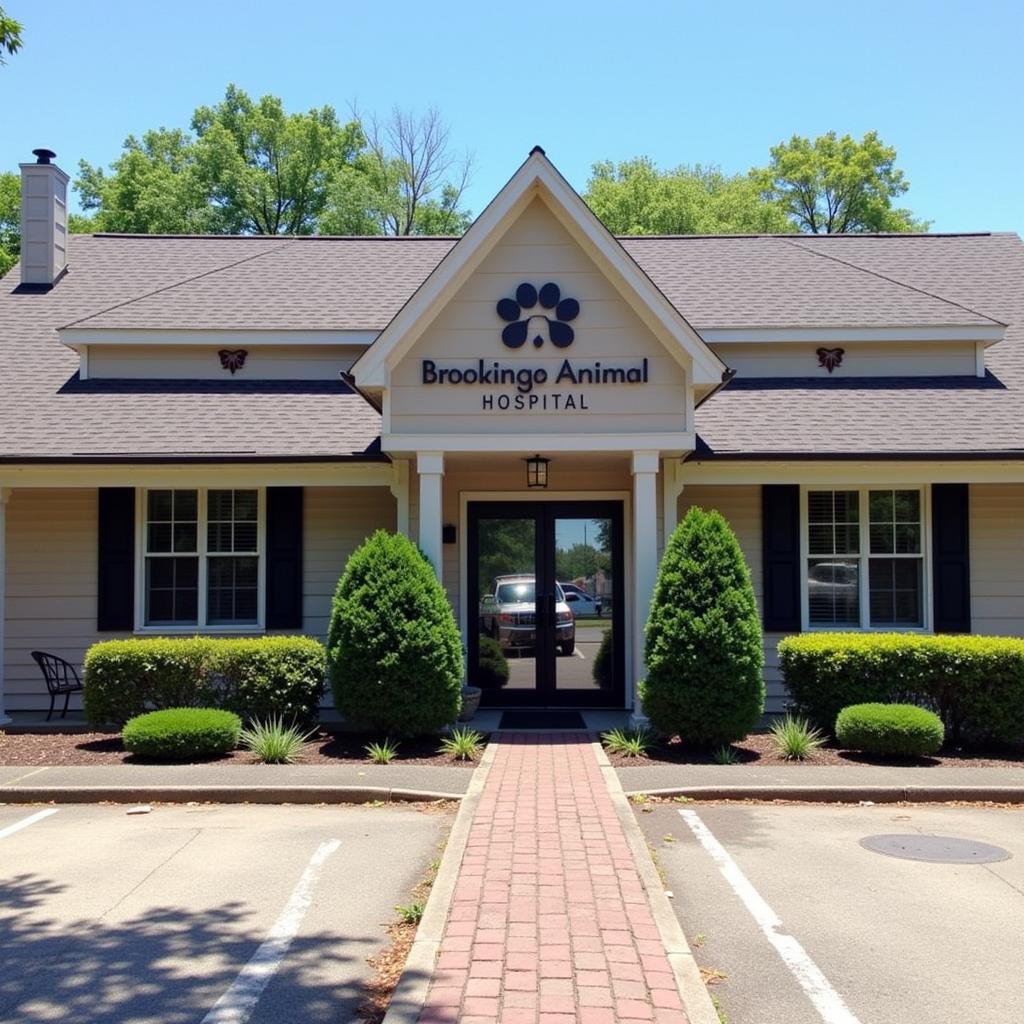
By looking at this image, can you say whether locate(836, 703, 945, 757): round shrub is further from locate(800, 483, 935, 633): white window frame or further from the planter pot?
the planter pot

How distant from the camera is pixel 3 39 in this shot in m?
8.65

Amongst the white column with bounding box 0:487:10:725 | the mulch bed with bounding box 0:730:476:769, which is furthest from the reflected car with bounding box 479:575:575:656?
the white column with bounding box 0:487:10:725

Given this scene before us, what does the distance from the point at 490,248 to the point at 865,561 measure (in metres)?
6.13

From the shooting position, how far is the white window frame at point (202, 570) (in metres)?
13.5

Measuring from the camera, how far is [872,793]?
364 inches

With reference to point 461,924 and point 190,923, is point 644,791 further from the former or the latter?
point 190,923

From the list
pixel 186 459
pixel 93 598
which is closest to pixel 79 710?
pixel 93 598

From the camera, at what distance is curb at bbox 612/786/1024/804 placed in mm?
9203

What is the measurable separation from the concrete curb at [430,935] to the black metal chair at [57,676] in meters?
6.84

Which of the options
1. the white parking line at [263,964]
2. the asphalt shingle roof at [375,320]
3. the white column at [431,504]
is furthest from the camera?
the asphalt shingle roof at [375,320]

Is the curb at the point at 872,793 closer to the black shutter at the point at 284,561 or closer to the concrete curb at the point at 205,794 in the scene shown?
the concrete curb at the point at 205,794

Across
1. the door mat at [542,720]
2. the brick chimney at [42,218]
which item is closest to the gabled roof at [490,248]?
the door mat at [542,720]

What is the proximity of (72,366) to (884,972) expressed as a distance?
13.5 meters

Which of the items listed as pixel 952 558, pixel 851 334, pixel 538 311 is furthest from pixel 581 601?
pixel 851 334
